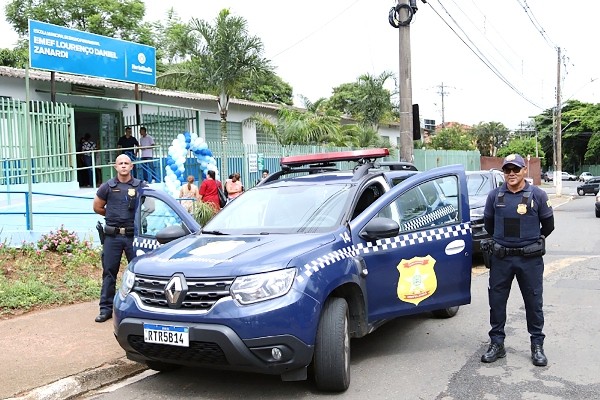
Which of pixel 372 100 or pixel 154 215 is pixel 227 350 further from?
pixel 372 100

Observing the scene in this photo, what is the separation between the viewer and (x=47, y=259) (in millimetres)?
8625

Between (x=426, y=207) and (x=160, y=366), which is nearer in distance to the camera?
(x=160, y=366)

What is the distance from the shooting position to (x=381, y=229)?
4590 millimetres

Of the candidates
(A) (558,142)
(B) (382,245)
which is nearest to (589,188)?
(A) (558,142)

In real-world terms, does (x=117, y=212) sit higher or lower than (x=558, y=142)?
lower

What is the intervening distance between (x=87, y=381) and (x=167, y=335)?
49.1 inches

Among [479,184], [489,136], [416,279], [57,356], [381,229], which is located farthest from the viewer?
[489,136]

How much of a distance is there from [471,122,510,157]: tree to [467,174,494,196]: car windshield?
75.3 meters

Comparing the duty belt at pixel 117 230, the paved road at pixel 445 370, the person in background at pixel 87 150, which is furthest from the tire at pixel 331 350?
the person in background at pixel 87 150

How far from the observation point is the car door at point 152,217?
19.6 feet

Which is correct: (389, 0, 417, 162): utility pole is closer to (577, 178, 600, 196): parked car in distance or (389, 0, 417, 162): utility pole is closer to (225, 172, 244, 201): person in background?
(225, 172, 244, 201): person in background

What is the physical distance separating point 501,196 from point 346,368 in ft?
6.65

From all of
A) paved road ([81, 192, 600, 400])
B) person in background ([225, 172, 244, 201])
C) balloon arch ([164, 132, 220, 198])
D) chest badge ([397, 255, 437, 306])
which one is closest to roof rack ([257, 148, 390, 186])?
chest badge ([397, 255, 437, 306])

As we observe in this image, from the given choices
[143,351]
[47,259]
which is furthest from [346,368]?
[47,259]
